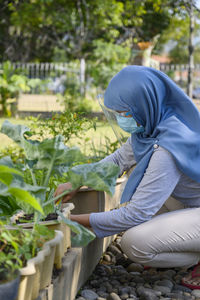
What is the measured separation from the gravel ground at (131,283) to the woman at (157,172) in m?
0.11

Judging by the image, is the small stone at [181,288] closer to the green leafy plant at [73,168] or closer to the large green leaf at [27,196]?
the green leafy plant at [73,168]

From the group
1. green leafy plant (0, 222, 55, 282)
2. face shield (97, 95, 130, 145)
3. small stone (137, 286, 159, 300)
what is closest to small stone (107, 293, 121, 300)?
small stone (137, 286, 159, 300)

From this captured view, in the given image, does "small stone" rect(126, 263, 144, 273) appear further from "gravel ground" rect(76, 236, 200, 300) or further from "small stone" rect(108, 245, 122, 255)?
"small stone" rect(108, 245, 122, 255)

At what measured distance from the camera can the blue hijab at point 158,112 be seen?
2119mm

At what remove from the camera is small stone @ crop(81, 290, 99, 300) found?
2104mm

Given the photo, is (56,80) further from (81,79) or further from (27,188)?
(27,188)

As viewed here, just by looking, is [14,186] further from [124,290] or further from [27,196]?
[124,290]

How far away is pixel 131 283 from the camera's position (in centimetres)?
232

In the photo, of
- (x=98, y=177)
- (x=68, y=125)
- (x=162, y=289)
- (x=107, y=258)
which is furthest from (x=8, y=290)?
(x=68, y=125)

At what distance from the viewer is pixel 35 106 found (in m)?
13.2

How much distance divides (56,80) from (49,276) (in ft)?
47.7

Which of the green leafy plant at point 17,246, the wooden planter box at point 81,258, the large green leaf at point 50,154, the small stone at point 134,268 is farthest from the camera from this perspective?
the small stone at point 134,268

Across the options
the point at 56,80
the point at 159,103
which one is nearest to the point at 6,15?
the point at 56,80

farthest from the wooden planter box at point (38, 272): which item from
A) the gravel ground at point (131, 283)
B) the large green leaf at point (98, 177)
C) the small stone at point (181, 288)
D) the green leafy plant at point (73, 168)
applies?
the small stone at point (181, 288)
